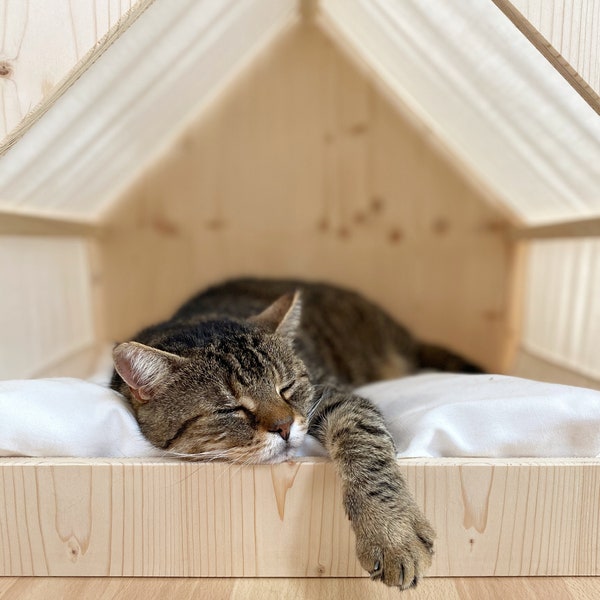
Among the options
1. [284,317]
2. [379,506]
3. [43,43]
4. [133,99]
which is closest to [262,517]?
[379,506]

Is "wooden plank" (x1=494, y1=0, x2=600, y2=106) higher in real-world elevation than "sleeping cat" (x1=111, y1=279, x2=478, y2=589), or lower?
higher

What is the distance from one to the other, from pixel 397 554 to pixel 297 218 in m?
1.83

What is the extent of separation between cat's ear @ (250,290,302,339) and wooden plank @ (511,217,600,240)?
100 centimetres

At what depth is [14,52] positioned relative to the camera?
114 centimetres

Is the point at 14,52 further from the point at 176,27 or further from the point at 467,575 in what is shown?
the point at 467,575

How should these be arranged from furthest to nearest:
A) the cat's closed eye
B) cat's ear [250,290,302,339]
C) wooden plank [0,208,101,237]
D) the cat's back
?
the cat's back → wooden plank [0,208,101,237] → cat's ear [250,290,302,339] → the cat's closed eye

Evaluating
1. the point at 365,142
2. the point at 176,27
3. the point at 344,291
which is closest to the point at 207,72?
the point at 176,27

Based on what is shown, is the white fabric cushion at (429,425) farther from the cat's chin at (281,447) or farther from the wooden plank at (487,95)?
the wooden plank at (487,95)

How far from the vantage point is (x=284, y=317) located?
4.93 ft

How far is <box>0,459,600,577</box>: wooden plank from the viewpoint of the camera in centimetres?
116

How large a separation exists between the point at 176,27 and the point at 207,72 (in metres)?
0.50

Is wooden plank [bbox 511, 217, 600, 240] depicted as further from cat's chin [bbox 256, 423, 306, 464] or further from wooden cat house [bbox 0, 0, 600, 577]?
cat's chin [bbox 256, 423, 306, 464]

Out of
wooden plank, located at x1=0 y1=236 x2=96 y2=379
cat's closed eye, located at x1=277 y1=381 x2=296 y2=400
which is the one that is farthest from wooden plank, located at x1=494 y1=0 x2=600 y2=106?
wooden plank, located at x1=0 y1=236 x2=96 y2=379

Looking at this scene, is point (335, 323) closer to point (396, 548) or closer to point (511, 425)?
point (511, 425)
